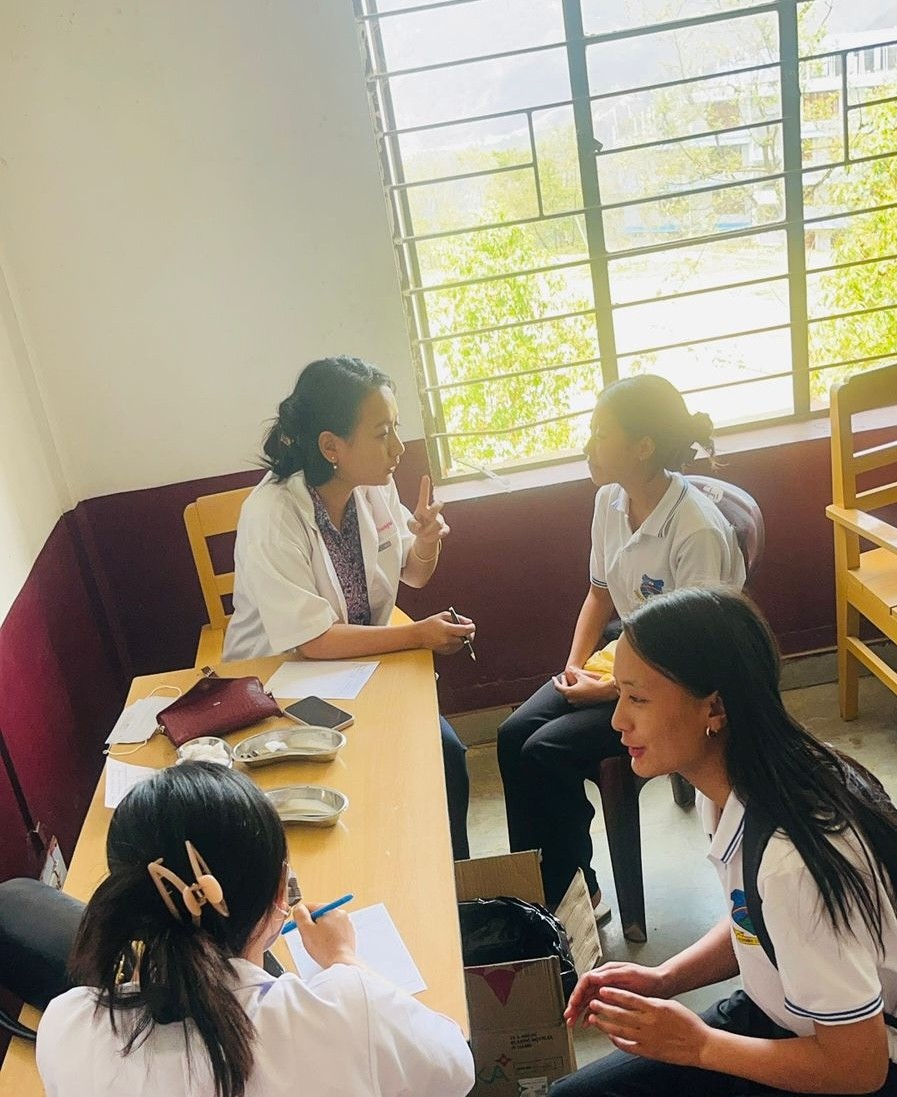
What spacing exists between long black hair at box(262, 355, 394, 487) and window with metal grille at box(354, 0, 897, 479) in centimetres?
76

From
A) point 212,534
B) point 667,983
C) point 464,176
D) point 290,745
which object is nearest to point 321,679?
point 290,745

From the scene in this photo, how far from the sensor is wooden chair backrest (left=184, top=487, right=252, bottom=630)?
8.15 feet

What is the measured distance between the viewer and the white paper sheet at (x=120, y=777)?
5.44ft

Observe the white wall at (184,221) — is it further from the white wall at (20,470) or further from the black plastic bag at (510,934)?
the black plastic bag at (510,934)

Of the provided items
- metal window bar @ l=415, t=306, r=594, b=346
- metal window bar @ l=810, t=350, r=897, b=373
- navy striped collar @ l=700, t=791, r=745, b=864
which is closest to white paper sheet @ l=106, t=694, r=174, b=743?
navy striped collar @ l=700, t=791, r=745, b=864

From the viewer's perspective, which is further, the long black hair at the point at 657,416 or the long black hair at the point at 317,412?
the long black hair at the point at 317,412

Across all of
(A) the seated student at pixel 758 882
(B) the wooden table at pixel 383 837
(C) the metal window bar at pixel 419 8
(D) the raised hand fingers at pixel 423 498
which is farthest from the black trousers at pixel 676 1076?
(C) the metal window bar at pixel 419 8

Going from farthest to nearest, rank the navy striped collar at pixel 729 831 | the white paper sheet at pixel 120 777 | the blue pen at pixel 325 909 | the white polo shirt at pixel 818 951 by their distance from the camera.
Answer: the white paper sheet at pixel 120 777
the blue pen at pixel 325 909
the navy striped collar at pixel 729 831
the white polo shirt at pixel 818 951

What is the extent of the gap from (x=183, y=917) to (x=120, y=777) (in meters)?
0.81

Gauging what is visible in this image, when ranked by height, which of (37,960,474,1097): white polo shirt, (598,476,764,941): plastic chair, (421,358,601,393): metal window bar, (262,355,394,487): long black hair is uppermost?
(262,355,394,487): long black hair

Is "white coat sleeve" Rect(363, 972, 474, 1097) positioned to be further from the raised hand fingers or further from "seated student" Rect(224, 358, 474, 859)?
the raised hand fingers

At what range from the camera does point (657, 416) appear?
6.57 feet

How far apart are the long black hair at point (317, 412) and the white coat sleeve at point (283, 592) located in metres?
0.16

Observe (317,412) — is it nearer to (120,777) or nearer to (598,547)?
(598,547)
